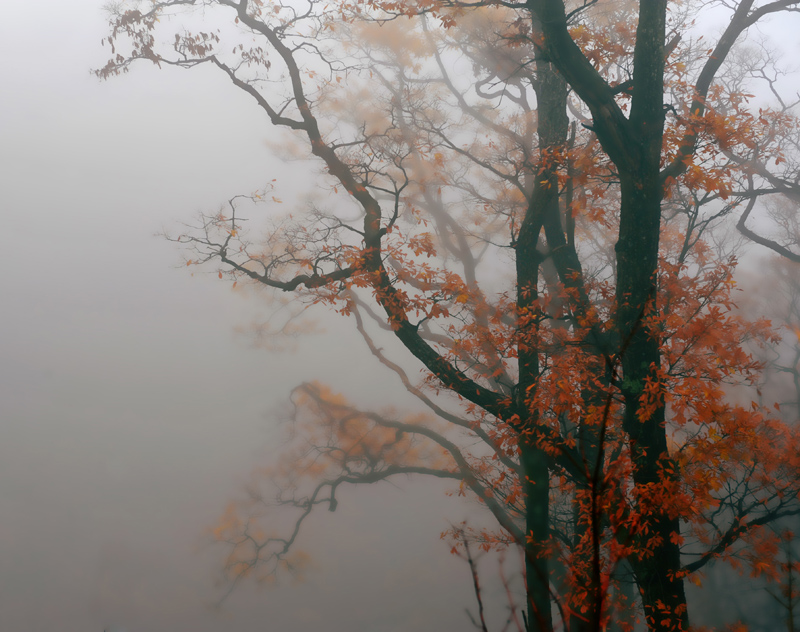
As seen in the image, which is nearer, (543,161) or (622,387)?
(622,387)

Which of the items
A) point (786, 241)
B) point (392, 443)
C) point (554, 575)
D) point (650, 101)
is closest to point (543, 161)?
point (650, 101)

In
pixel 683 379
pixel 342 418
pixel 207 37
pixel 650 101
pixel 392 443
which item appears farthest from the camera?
pixel 342 418

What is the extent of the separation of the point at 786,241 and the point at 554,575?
30.6 feet

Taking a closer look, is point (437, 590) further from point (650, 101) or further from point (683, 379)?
point (650, 101)

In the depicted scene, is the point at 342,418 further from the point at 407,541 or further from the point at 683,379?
the point at 683,379

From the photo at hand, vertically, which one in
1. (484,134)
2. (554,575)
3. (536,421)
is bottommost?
(554,575)

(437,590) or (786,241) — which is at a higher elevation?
(786,241)

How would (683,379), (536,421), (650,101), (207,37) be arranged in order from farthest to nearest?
(207,37) → (536,421) → (683,379) → (650,101)

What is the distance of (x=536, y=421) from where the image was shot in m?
4.16

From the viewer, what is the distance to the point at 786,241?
10555 mm

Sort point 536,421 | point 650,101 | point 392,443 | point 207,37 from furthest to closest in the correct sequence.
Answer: point 392,443, point 207,37, point 536,421, point 650,101

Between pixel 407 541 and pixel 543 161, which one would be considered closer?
pixel 543 161

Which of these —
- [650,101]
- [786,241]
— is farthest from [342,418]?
[786,241]

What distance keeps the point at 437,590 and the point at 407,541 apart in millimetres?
1051
